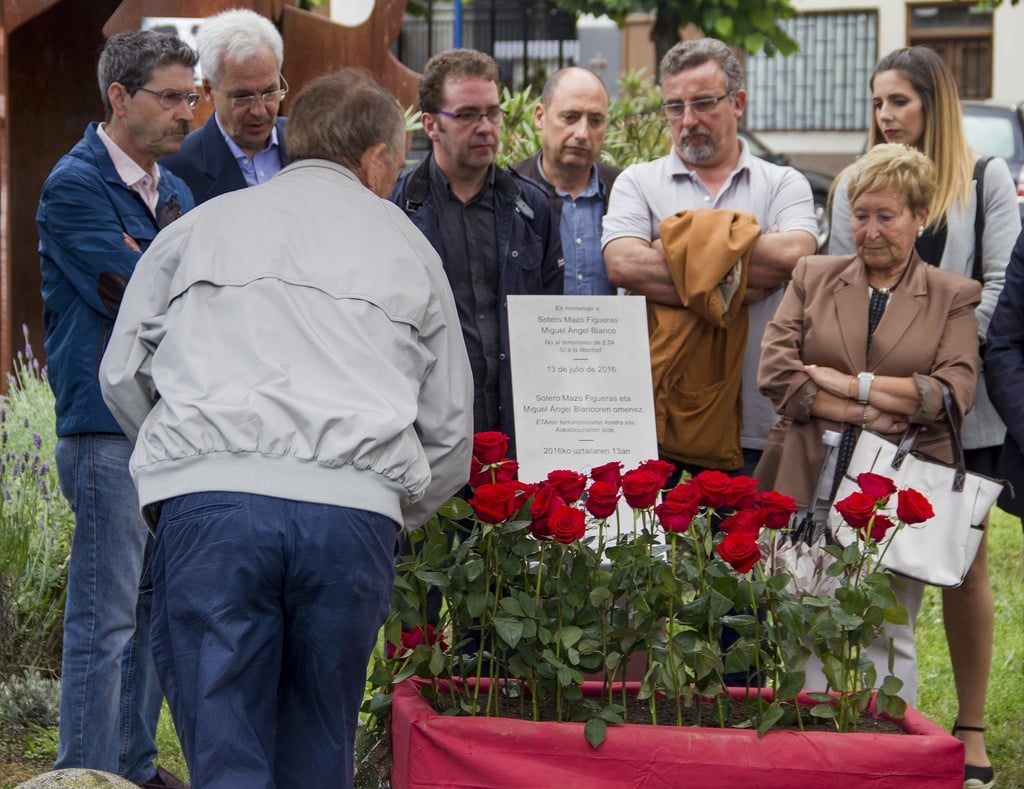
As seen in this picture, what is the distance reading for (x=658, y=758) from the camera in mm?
3291

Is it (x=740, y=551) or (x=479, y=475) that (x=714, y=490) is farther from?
(x=479, y=475)

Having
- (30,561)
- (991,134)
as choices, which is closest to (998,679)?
(30,561)

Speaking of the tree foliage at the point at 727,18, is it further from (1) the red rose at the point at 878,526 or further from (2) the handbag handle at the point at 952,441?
(1) the red rose at the point at 878,526

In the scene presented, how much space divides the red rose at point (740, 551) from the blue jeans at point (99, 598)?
5.27 feet

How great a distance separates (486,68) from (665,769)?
7.53 feet

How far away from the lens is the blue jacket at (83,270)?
3.88 meters

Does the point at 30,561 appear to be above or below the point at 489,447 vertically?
below

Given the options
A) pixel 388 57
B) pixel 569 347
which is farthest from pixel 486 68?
pixel 388 57

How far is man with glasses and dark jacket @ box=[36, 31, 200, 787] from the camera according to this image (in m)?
3.92

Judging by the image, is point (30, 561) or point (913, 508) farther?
point (30, 561)

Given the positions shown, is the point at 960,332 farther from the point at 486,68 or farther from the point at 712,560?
the point at 486,68

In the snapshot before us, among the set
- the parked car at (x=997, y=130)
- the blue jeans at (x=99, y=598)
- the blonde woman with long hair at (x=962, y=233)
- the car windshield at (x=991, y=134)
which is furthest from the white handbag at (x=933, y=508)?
the car windshield at (x=991, y=134)

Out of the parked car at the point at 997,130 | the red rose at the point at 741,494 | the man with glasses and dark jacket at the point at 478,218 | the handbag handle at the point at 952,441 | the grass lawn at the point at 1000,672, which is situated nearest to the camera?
the red rose at the point at 741,494

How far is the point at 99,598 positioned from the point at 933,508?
2.30 meters
